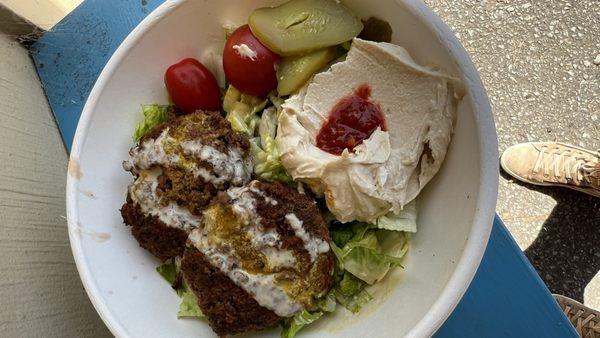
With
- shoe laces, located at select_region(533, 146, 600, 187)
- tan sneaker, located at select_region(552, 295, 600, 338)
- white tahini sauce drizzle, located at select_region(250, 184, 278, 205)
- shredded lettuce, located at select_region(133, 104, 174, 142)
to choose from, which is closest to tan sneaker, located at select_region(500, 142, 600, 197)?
shoe laces, located at select_region(533, 146, 600, 187)

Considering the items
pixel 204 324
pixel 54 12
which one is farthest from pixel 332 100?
pixel 54 12

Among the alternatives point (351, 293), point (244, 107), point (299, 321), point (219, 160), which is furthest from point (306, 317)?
point (244, 107)

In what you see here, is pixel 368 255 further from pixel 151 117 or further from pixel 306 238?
pixel 151 117

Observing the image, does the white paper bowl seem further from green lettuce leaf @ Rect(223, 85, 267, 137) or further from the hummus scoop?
green lettuce leaf @ Rect(223, 85, 267, 137)

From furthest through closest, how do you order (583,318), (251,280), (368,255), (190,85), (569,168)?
(569,168) < (583,318) < (190,85) < (368,255) < (251,280)

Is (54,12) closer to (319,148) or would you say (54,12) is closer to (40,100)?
(40,100)

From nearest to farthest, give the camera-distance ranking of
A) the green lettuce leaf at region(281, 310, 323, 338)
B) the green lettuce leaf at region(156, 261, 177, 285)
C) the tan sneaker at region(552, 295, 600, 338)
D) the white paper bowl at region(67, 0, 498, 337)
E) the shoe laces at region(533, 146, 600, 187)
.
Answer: the white paper bowl at region(67, 0, 498, 337), the green lettuce leaf at region(281, 310, 323, 338), the green lettuce leaf at region(156, 261, 177, 285), the tan sneaker at region(552, 295, 600, 338), the shoe laces at region(533, 146, 600, 187)

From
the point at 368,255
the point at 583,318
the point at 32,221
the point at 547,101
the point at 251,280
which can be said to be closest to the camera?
the point at 251,280
